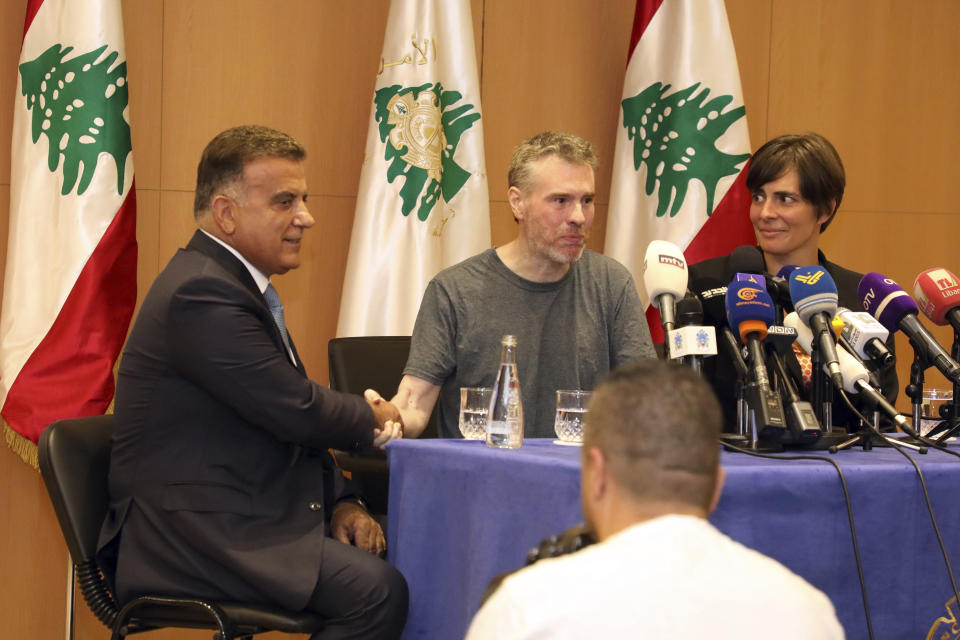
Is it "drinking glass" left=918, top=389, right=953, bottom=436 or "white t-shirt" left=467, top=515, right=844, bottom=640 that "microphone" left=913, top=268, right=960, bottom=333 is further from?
"white t-shirt" left=467, top=515, right=844, bottom=640

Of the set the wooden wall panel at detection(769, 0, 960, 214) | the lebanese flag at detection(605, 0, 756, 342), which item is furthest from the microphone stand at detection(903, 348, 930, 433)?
the wooden wall panel at detection(769, 0, 960, 214)

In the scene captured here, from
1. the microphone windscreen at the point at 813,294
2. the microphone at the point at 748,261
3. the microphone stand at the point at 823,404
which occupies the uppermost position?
the microphone at the point at 748,261

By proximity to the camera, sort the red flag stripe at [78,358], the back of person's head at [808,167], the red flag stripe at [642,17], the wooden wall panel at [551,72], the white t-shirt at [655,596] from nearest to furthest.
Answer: the white t-shirt at [655,596] < the back of person's head at [808,167] < the red flag stripe at [78,358] < the red flag stripe at [642,17] < the wooden wall panel at [551,72]

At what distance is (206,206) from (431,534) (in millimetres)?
1041

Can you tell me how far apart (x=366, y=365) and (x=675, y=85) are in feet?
5.87

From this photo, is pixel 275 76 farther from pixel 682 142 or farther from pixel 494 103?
pixel 682 142

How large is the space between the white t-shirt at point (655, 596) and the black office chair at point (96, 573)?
4.51ft

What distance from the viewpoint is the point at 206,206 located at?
2656 mm

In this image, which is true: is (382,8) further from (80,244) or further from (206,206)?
(206,206)

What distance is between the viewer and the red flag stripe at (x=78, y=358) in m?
3.67

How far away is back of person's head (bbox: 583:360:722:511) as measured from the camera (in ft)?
3.74

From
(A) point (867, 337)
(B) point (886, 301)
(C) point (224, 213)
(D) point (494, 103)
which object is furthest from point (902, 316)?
(D) point (494, 103)

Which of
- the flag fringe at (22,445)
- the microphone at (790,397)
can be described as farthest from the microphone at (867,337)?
the flag fringe at (22,445)

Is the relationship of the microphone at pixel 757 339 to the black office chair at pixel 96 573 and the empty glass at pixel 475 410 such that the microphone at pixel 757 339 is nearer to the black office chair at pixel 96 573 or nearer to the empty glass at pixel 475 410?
the empty glass at pixel 475 410
